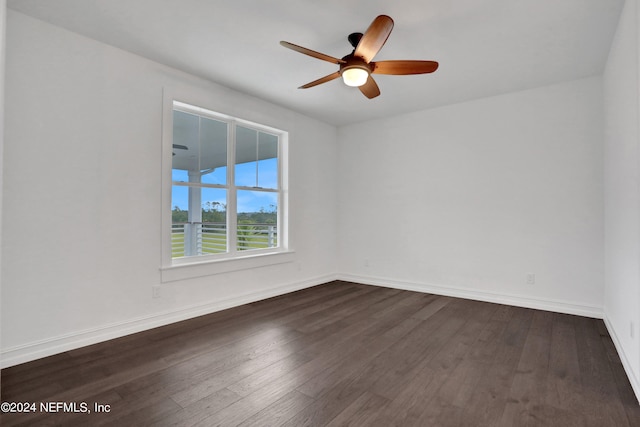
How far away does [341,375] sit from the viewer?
225 centimetres

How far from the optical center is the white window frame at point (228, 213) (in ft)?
10.8

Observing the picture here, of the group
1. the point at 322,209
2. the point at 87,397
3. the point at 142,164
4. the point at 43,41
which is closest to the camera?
the point at 87,397

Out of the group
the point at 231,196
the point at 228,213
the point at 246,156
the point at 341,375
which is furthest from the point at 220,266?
the point at 341,375

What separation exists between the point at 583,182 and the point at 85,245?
5.10m

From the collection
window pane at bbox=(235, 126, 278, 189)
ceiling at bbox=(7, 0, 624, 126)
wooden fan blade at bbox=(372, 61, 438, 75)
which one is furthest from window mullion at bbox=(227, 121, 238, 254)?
wooden fan blade at bbox=(372, 61, 438, 75)

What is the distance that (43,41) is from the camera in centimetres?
256

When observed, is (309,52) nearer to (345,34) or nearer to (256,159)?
(345,34)

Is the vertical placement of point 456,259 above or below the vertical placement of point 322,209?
below

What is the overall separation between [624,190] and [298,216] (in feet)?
11.9

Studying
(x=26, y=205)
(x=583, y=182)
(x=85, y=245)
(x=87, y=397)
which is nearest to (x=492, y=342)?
(x=583, y=182)

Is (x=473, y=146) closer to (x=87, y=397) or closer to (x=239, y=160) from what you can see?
(x=239, y=160)

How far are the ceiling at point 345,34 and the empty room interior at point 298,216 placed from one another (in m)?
0.02

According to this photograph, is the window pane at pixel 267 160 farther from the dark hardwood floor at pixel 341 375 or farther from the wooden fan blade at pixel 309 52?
the wooden fan blade at pixel 309 52

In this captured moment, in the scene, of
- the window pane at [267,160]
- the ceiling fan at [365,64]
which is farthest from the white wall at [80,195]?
the ceiling fan at [365,64]
